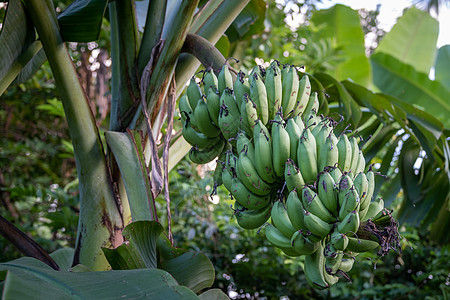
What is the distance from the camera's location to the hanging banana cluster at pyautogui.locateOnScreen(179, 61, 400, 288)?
69 cm

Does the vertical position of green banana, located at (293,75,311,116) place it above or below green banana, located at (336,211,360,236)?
above

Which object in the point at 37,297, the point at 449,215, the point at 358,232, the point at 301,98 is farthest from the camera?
the point at 449,215

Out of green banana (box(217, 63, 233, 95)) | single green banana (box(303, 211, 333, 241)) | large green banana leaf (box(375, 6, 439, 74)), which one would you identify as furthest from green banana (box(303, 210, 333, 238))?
large green banana leaf (box(375, 6, 439, 74))

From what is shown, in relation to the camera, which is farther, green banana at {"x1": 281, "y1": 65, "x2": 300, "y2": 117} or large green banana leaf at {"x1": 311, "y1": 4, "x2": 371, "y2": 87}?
large green banana leaf at {"x1": 311, "y1": 4, "x2": 371, "y2": 87}

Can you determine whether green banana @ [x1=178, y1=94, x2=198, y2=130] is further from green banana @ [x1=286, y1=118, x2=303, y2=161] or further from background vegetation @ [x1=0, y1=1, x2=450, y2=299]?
background vegetation @ [x1=0, y1=1, x2=450, y2=299]

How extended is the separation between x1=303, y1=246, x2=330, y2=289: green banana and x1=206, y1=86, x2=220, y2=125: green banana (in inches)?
14.0

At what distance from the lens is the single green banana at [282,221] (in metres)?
0.73

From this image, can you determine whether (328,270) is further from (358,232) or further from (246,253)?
(246,253)

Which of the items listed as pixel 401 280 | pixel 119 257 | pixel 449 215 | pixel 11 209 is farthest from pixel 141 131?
pixel 401 280

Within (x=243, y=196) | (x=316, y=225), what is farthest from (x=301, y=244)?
(x=243, y=196)

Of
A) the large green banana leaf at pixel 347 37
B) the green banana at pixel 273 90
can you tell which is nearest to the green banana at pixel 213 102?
the green banana at pixel 273 90

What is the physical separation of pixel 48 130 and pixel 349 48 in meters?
2.37

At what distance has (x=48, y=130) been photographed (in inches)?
114

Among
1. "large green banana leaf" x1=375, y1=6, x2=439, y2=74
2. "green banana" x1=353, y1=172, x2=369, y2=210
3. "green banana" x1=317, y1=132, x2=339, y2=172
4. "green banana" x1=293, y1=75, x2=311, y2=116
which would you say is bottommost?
"large green banana leaf" x1=375, y1=6, x2=439, y2=74
